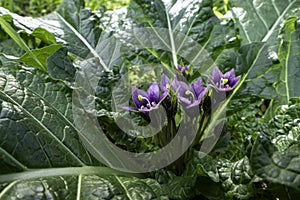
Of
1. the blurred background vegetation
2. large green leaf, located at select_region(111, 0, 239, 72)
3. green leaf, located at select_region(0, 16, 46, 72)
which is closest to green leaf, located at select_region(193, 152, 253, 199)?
large green leaf, located at select_region(111, 0, 239, 72)

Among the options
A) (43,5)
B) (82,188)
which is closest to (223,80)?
(82,188)

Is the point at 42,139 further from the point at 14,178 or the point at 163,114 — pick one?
the point at 163,114

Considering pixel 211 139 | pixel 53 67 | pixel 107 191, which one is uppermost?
pixel 53 67

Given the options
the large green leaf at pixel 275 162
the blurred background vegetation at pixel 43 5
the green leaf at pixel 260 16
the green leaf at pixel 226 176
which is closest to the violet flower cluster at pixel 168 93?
the green leaf at pixel 226 176

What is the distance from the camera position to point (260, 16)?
153 centimetres

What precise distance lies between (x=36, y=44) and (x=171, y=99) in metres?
0.66

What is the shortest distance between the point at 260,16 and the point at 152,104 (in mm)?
620

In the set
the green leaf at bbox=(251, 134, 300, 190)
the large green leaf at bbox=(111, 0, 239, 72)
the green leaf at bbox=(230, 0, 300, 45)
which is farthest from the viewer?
the green leaf at bbox=(230, 0, 300, 45)

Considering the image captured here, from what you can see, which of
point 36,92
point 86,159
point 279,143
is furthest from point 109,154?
point 279,143

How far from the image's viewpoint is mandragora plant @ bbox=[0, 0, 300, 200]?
3.02ft

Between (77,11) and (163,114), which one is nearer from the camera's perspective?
(163,114)

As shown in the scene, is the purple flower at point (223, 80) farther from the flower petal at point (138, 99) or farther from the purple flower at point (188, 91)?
the flower petal at point (138, 99)

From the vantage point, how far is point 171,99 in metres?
1.08

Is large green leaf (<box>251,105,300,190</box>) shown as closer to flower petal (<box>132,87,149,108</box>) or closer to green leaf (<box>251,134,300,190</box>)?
green leaf (<box>251,134,300,190</box>)
